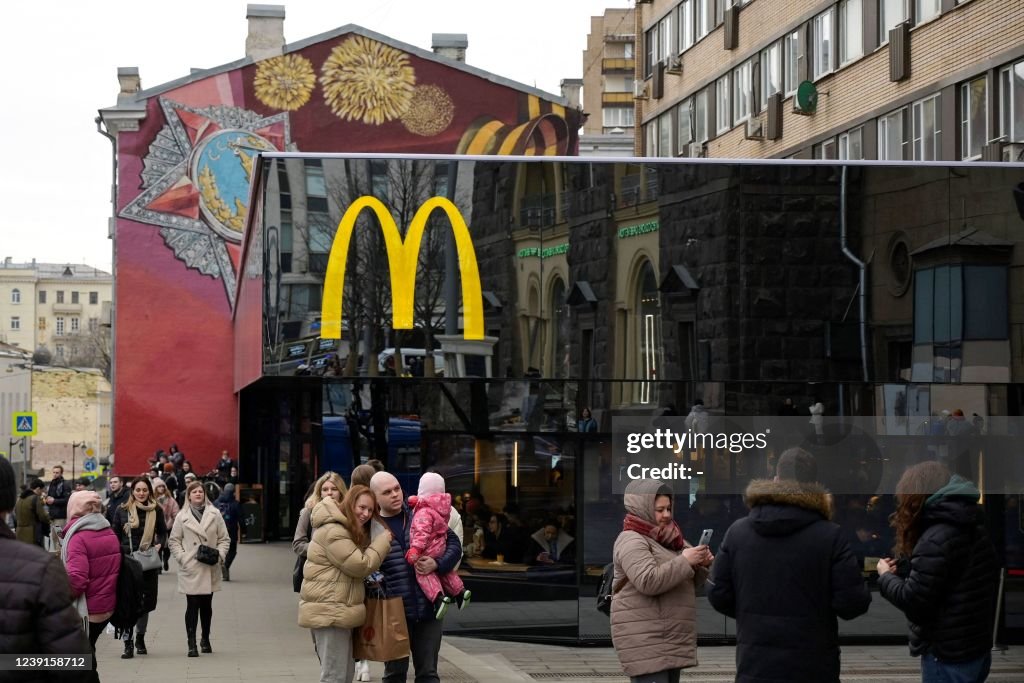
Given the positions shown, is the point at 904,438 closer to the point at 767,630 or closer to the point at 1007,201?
the point at 1007,201

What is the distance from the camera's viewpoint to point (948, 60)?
84.0ft

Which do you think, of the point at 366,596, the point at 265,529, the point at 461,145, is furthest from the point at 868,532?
the point at 461,145

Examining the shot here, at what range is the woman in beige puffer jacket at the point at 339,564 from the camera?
850cm

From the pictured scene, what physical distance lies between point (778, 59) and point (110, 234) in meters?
19.8

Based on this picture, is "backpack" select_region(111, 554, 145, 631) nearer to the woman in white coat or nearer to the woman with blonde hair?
the woman with blonde hair

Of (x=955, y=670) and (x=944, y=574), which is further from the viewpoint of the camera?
(x=955, y=670)

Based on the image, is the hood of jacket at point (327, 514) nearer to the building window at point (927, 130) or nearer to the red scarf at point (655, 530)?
the red scarf at point (655, 530)

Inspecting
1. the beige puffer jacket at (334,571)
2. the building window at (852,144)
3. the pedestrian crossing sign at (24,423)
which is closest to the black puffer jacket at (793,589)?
the beige puffer jacket at (334,571)

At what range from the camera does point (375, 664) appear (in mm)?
13047

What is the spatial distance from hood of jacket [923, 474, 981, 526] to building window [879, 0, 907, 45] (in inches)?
864

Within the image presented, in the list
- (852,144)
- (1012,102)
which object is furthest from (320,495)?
(852,144)

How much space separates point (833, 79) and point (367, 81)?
15.7 m

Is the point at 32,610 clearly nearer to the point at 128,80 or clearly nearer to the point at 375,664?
the point at 375,664

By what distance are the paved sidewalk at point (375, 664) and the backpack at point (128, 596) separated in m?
2.26
